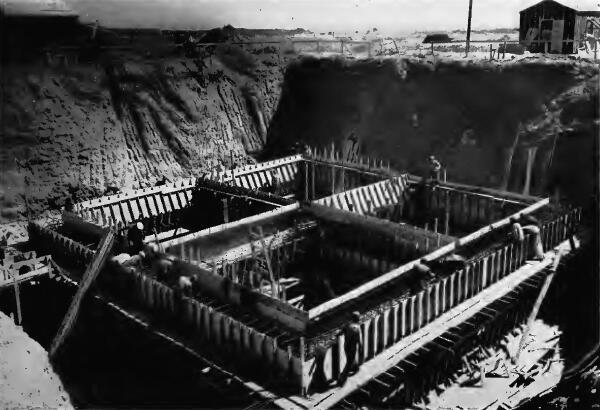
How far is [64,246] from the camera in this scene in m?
12.8

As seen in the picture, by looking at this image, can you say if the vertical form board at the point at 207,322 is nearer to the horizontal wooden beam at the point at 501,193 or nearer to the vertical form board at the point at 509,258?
the vertical form board at the point at 509,258

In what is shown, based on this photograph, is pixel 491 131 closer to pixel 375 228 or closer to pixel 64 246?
pixel 375 228

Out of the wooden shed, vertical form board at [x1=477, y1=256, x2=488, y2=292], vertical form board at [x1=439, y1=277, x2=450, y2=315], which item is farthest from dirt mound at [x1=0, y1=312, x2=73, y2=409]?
the wooden shed

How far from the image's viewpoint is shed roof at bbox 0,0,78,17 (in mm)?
19219

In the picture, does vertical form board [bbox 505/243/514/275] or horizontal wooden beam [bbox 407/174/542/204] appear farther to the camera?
horizontal wooden beam [bbox 407/174/542/204]

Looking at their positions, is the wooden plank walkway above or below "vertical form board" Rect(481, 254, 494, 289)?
below

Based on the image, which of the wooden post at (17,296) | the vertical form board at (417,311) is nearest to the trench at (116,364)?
the wooden post at (17,296)

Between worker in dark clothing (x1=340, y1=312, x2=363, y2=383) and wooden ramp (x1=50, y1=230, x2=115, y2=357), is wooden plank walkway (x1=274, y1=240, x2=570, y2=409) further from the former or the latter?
wooden ramp (x1=50, y1=230, x2=115, y2=357)

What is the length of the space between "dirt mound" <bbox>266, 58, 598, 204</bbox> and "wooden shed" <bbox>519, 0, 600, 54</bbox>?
565 centimetres

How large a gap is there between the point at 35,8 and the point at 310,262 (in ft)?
43.3

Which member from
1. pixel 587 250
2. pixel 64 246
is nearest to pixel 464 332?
pixel 587 250

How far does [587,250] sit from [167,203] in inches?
420

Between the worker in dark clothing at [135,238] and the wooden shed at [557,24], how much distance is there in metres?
18.0

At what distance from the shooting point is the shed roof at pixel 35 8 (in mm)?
19219
